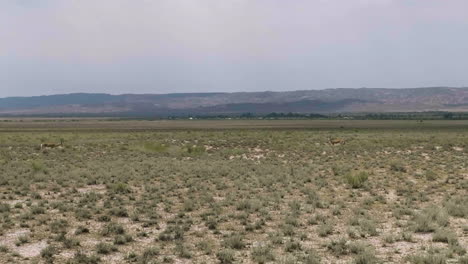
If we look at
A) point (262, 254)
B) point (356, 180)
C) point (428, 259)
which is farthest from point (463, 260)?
point (356, 180)

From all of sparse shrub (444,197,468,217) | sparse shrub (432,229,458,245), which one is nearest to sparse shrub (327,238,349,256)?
sparse shrub (432,229,458,245)

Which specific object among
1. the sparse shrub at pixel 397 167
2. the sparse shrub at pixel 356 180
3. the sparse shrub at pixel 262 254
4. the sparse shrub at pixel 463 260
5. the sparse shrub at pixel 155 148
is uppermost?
the sparse shrub at pixel 463 260

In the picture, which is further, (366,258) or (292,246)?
(292,246)

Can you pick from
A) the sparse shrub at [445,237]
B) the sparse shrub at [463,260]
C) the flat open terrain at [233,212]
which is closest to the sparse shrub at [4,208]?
the flat open terrain at [233,212]

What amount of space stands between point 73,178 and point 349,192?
1513 centimetres

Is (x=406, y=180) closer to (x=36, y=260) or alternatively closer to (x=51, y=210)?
(x=51, y=210)

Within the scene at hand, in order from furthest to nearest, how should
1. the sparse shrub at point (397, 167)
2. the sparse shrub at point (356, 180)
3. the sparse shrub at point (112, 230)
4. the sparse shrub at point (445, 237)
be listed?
the sparse shrub at point (397, 167)
the sparse shrub at point (356, 180)
the sparse shrub at point (112, 230)
the sparse shrub at point (445, 237)

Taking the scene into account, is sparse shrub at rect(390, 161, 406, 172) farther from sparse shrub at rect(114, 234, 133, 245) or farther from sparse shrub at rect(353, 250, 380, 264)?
sparse shrub at rect(114, 234, 133, 245)

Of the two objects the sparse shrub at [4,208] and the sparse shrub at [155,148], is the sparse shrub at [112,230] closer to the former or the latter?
the sparse shrub at [4,208]

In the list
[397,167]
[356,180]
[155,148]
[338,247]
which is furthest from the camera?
[155,148]

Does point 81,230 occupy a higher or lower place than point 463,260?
lower

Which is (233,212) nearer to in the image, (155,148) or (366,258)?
(366,258)

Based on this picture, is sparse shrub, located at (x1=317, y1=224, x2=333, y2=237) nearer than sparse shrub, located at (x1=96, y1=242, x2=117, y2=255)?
No

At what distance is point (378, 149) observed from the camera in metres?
50.8
